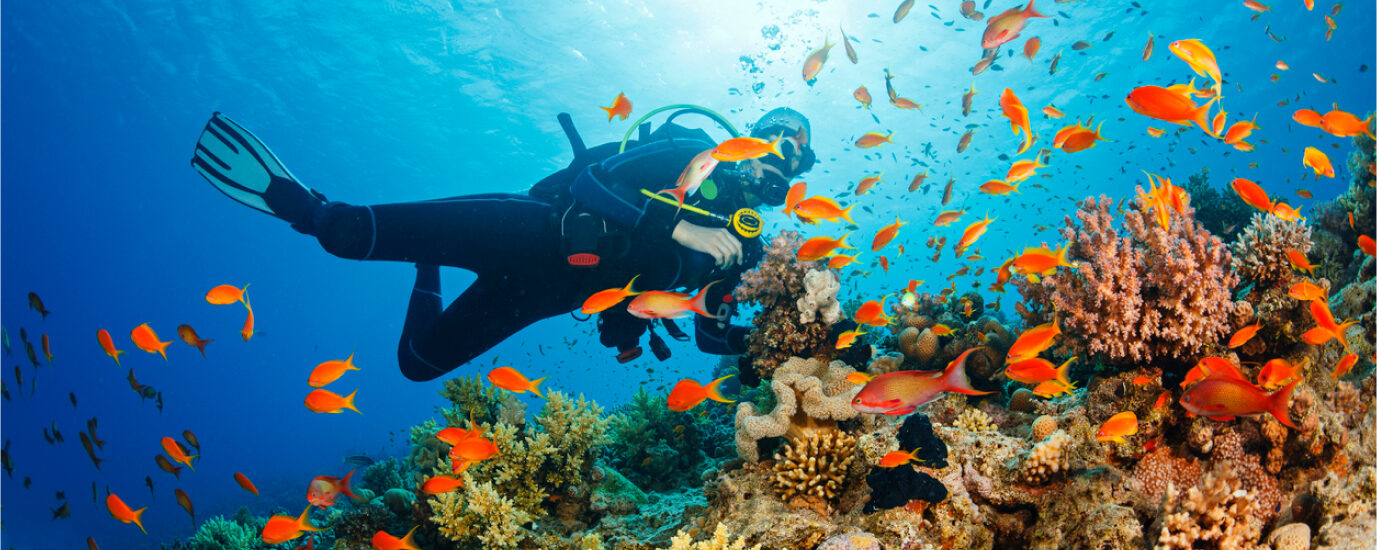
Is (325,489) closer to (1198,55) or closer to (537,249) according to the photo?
(537,249)

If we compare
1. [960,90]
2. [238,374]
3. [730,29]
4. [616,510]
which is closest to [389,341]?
[238,374]

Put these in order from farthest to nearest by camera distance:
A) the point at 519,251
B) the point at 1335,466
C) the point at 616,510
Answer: the point at 519,251
the point at 616,510
the point at 1335,466

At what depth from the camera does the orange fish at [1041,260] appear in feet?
12.2

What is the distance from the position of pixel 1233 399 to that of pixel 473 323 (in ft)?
20.8

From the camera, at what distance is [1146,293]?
3.50 m

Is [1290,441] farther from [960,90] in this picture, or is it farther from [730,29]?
[960,90]

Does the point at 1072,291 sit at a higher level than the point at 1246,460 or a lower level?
higher

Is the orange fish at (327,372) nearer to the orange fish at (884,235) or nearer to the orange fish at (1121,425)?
the orange fish at (884,235)

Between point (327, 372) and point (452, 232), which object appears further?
point (452, 232)

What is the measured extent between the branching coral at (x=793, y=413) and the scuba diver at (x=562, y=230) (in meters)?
1.40

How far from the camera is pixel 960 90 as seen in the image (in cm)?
2584

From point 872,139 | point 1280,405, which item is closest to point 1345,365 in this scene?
point 1280,405

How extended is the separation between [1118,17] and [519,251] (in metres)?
28.4

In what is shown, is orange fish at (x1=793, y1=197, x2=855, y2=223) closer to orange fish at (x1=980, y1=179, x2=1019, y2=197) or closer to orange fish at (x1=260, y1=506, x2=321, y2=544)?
orange fish at (x1=980, y1=179, x2=1019, y2=197)
